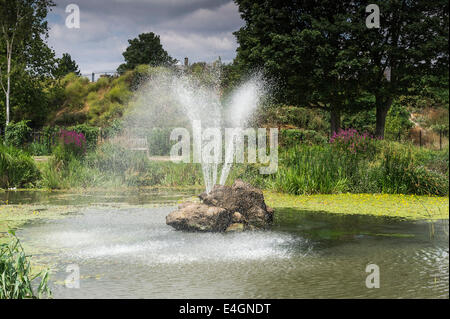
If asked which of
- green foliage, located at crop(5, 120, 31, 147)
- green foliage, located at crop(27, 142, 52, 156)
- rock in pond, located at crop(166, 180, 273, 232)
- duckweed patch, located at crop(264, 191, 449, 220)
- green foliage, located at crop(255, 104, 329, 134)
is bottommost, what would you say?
duckweed patch, located at crop(264, 191, 449, 220)

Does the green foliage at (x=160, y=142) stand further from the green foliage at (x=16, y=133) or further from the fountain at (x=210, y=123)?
the green foliage at (x=16, y=133)

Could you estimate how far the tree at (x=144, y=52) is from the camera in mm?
49438

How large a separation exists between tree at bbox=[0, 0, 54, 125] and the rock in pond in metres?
22.5

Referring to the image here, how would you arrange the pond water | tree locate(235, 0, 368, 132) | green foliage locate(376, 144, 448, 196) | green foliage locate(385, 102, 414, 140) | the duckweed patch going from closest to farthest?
the pond water → the duckweed patch → green foliage locate(376, 144, 448, 196) → tree locate(235, 0, 368, 132) → green foliage locate(385, 102, 414, 140)

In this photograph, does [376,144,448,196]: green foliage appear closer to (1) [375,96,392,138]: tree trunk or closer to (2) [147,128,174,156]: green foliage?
(1) [375,96,392,138]: tree trunk

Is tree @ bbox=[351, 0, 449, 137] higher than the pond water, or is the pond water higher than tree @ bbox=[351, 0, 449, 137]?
tree @ bbox=[351, 0, 449, 137]

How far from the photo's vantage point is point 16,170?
15.7 meters

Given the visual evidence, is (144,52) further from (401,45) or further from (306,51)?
(401,45)

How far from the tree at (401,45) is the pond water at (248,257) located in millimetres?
15349

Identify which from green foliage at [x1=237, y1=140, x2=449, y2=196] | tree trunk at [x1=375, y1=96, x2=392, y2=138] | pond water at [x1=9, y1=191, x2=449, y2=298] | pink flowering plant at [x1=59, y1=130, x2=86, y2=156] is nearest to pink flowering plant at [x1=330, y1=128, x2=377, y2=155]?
green foliage at [x1=237, y1=140, x2=449, y2=196]

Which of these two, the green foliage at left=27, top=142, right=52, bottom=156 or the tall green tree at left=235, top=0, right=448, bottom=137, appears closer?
the tall green tree at left=235, top=0, right=448, bottom=137

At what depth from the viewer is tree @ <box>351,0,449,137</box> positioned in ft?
74.9
